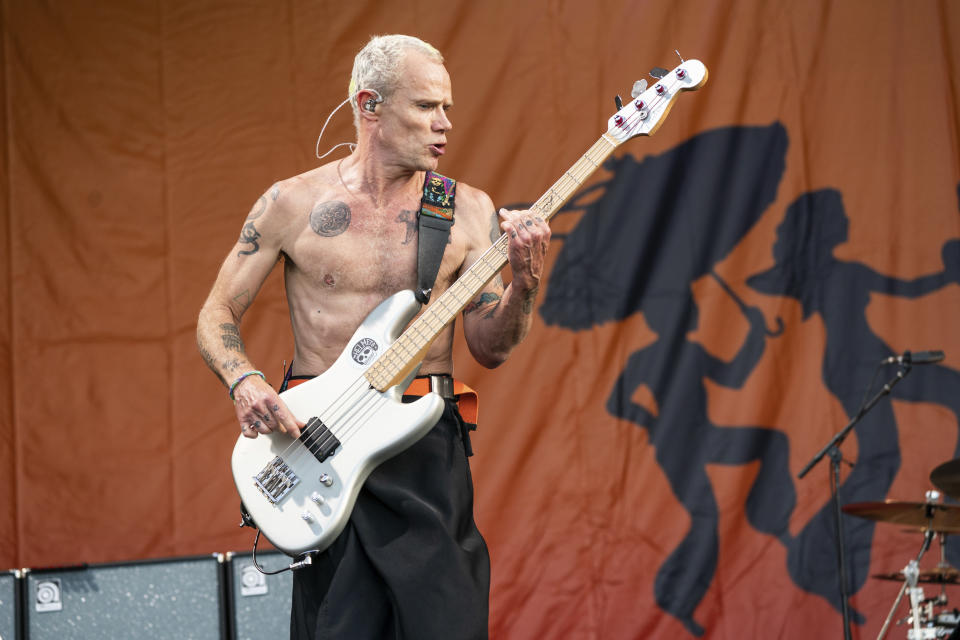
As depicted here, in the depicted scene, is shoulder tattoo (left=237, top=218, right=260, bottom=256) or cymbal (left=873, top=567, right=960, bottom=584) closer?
shoulder tattoo (left=237, top=218, right=260, bottom=256)

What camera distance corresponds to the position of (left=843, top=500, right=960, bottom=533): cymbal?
3729 mm

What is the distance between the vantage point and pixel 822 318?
4.23 m

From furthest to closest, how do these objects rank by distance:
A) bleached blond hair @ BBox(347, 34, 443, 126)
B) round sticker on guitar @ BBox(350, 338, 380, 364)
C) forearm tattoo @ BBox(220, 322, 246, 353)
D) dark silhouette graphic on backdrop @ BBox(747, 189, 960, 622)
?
dark silhouette graphic on backdrop @ BBox(747, 189, 960, 622)
bleached blond hair @ BBox(347, 34, 443, 126)
forearm tattoo @ BBox(220, 322, 246, 353)
round sticker on guitar @ BBox(350, 338, 380, 364)

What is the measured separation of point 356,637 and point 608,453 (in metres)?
2.06

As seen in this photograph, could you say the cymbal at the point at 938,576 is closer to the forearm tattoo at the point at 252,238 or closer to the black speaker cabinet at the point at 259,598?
the black speaker cabinet at the point at 259,598

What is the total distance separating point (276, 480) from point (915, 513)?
2.49 metres

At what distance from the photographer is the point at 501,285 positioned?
2.71 meters

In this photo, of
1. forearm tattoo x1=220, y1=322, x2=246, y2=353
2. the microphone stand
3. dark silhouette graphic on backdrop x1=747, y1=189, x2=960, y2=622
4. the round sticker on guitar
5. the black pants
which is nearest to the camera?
the black pants

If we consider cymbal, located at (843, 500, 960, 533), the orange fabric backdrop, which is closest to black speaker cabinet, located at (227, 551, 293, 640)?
the orange fabric backdrop

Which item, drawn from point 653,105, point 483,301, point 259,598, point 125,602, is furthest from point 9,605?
point 653,105

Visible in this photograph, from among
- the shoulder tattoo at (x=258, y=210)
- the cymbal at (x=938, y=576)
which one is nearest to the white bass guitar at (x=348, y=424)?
the shoulder tattoo at (x=258, y=210)

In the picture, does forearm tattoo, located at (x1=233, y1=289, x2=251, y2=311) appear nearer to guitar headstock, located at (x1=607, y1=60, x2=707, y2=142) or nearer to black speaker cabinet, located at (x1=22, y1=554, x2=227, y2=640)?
guitar headstock, located at (x1=607, y1=60, x2=707, y2=142)

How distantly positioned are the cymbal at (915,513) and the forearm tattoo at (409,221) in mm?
2072

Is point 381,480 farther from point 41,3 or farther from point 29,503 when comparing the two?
point 41,3
